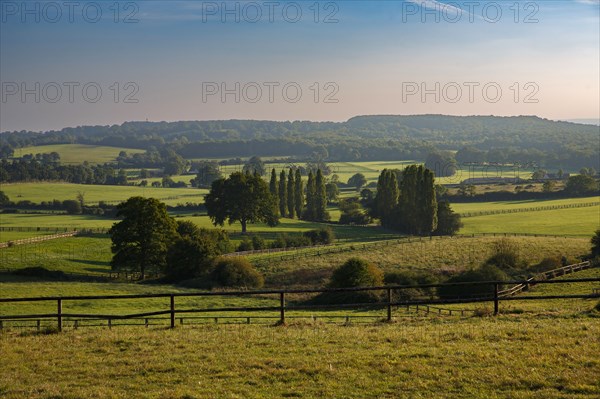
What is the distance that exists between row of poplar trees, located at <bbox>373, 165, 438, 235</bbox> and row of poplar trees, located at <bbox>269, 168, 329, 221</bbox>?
12.2 meters

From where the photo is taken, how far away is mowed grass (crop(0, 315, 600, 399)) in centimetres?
1156

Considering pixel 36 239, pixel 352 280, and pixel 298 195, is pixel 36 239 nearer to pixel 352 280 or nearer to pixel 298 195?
pixel 298 195

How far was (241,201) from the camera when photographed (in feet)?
282

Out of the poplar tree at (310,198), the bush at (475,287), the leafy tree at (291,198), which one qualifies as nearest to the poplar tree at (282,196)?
the leafy tree at (291,198)

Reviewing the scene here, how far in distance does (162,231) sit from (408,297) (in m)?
27.9

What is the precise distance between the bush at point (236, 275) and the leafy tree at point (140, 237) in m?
8.91

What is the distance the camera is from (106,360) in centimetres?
1421

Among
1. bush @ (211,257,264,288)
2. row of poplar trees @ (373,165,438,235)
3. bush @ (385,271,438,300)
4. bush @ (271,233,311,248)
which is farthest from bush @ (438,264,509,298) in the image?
row of poplar trees @ (373,165,438,235)

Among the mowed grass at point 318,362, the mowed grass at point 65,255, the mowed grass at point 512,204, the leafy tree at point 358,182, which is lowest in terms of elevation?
the mowed grass at point 65,255

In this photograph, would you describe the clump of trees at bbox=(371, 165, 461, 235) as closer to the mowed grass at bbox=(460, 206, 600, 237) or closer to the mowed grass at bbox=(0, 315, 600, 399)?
the mowed grass at bbox=(460, 206, 600, 237)

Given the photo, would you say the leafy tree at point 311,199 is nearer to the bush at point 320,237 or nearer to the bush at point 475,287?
the bush at point 320,237

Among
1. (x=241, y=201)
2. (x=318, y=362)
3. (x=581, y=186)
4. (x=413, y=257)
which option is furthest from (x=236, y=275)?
(x=581, y=186)

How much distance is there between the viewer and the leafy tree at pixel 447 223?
275 feet

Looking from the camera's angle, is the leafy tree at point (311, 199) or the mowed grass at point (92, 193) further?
the mowed grass at point (92, 193)
